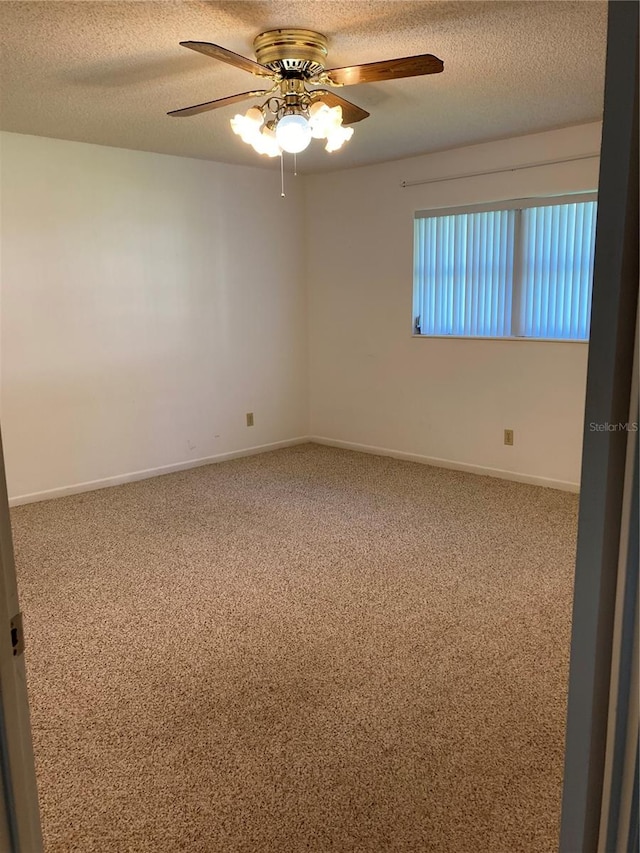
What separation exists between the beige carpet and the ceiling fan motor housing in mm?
2338

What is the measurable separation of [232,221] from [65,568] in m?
3.21

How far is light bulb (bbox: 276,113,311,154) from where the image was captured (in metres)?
2.70

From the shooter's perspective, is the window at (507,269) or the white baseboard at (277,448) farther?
the white baseboard at (277,448)

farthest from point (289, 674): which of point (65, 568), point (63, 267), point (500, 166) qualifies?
point (500, 166)

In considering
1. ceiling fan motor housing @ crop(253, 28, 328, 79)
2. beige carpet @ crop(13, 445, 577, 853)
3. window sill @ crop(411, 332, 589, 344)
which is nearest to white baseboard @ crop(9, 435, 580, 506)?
beige carpet @ crop(13, 445, 577, 853)

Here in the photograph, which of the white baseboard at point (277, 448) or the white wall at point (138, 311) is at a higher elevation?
the white wall at point (138, 311)

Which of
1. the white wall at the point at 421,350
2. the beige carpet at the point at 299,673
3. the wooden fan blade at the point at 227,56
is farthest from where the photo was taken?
the white wall at the point at 421,350

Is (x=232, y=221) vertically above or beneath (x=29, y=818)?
above

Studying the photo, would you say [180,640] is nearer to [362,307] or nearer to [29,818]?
[29,818]

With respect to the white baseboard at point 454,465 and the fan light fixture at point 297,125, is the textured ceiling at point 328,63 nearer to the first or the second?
the fan light fixture at point 297,125

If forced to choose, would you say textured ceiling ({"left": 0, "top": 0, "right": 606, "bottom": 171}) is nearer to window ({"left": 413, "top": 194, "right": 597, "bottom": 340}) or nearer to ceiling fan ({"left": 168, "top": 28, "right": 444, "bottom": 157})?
ceiling fan ({"left": 168, "top": 28, "right": 444, "bottom": 157})

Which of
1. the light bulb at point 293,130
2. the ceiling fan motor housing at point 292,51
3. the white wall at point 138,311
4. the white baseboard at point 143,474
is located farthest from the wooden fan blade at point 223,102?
the white baseboard at point 143,474

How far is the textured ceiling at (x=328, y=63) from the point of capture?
2.38 metres

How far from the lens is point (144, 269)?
4.89 meters
